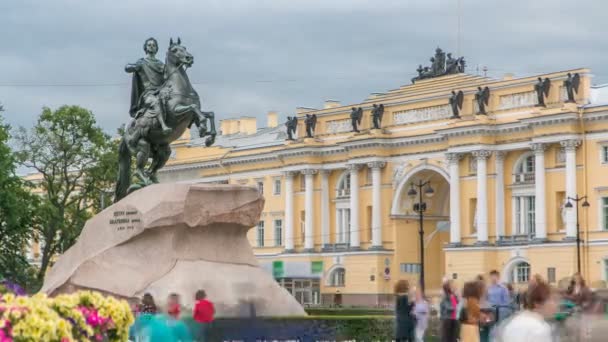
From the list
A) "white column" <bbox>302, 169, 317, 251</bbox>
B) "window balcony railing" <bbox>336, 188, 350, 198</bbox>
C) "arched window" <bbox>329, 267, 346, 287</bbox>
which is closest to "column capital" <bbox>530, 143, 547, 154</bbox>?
"window balcony railing" <bbox>336, 188, 350, 198</bbox>

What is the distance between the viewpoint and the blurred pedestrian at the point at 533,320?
10352mm

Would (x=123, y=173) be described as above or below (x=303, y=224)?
below

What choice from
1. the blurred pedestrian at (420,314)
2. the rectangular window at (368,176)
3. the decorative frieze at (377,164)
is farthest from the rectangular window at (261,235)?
the blurred pedestrian at (420,314)

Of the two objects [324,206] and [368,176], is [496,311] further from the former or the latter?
[324,206]

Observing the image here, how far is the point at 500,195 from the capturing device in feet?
249

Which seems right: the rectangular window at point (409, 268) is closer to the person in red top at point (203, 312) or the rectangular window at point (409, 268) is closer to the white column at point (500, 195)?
the white column at point (500, 195)

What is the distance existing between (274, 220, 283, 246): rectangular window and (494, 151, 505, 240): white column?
1883 cm

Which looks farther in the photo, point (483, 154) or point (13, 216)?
point (483, 154)

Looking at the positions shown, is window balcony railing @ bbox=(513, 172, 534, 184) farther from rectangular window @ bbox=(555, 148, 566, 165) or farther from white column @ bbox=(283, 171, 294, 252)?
white column @ bbox=(283, 171, 294, 252)

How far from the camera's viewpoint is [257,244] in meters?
92.6

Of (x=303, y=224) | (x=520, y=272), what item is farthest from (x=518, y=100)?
(x=303, y=224)

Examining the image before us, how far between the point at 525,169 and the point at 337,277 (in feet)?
49.2

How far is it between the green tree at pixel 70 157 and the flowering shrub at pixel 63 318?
2467 inches

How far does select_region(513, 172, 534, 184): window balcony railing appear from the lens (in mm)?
74750
